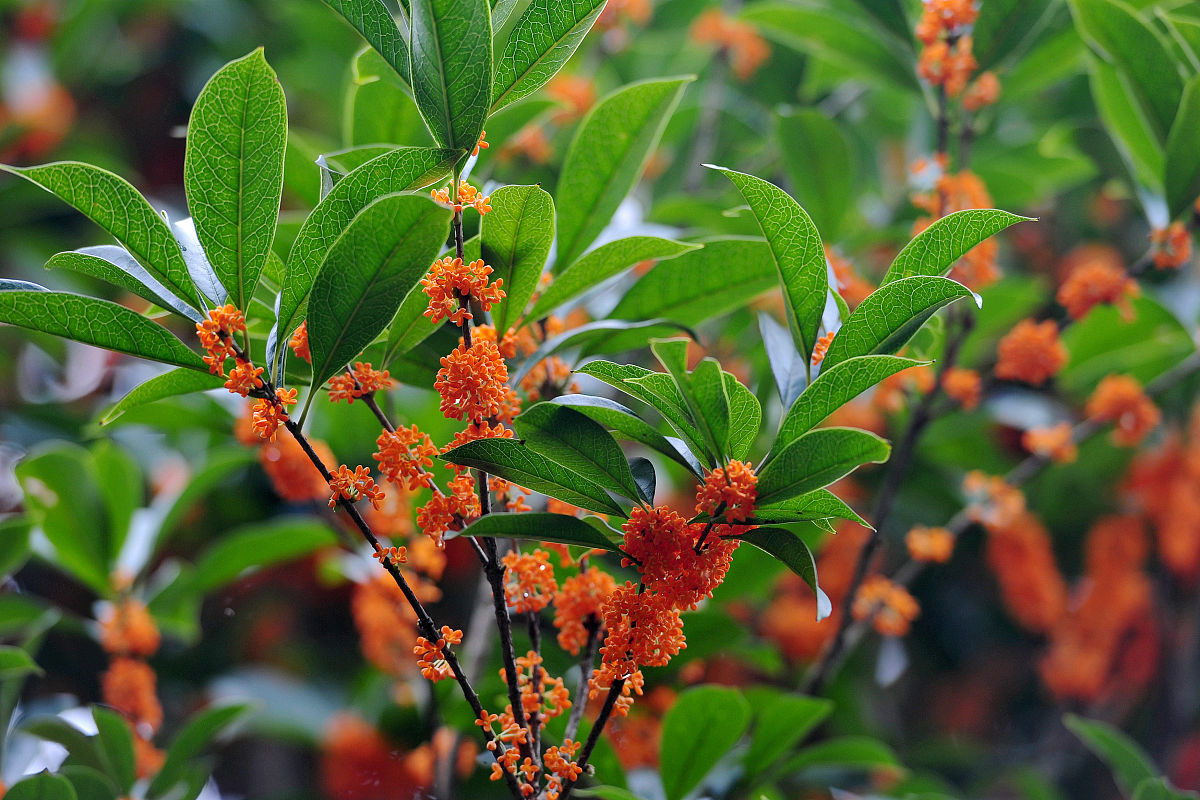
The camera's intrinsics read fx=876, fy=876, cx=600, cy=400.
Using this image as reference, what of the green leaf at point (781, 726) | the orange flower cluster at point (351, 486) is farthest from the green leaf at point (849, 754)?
the orange flower cluster at point (351, 486)

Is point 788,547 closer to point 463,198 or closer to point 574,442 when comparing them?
point 574,442

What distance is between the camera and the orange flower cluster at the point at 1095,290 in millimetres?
1435

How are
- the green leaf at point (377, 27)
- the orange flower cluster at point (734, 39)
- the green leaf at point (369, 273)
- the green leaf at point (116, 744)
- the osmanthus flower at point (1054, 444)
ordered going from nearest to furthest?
the green leaf at point (369, 273) → the green leaf at point (377, 27) → the green leaf at point (116, 744) → the osmanthus flower at point (1054, 444) → the orange flower cluster at point (734, 39)

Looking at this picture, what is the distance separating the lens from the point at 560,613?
3.20ft

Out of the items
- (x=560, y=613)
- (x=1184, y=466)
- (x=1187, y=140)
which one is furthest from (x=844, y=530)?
Result: (x=560, y=613)

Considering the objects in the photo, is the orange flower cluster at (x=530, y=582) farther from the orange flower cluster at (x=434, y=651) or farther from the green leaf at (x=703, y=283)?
the green leaf at (x=703, y=283)

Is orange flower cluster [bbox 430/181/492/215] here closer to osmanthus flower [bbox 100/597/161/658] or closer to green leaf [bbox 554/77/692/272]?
green leaf [bbox 554/77/692/272]

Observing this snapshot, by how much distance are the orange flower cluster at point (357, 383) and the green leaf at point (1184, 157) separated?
117cm

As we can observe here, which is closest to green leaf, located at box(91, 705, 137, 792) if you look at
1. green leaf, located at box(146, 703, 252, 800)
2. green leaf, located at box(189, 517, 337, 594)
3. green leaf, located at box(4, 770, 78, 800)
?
green leaf, located at box(146, 703, 252, 800)

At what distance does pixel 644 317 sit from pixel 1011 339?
663mm

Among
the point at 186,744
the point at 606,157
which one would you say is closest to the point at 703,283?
the point at 606,157

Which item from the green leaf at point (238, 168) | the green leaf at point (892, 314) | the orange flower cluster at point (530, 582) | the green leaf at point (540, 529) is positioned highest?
the green leaf at point (238, 168)

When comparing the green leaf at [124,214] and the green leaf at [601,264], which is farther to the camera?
the green leaf at [601,264]

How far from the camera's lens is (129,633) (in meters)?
1.66
